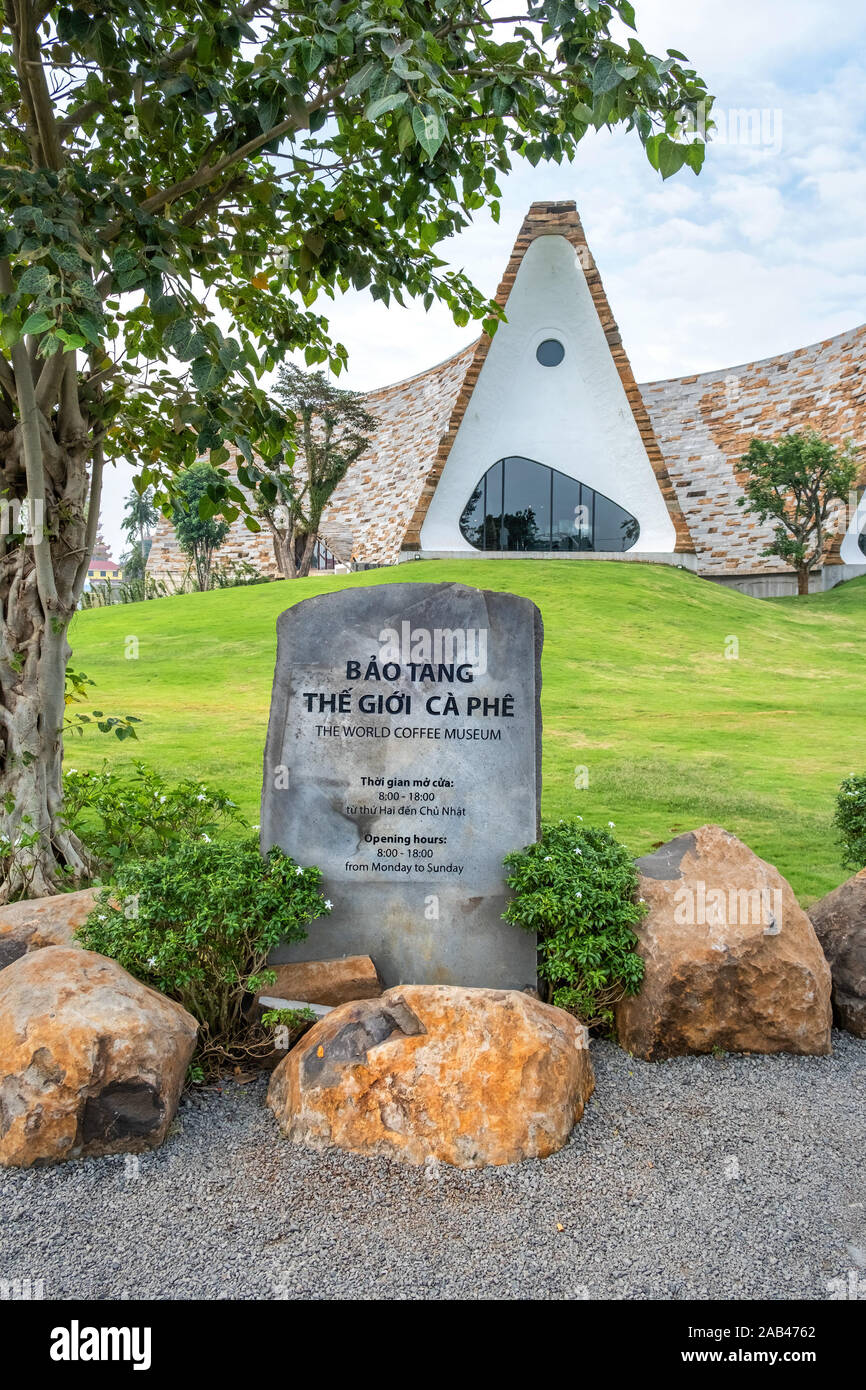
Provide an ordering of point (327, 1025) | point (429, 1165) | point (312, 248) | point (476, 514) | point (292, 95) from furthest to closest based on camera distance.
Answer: point (476, 514), point (312, 248), point (327, 1025), point (292, 95), point (429, 1165)

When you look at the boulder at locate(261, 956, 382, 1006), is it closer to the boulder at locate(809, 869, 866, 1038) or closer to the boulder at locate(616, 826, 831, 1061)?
the boulder at locate(616, 826, 831, 1061)

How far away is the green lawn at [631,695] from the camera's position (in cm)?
880

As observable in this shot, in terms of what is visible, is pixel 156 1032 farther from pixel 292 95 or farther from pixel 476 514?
pixel 476 514

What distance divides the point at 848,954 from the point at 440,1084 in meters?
2.38

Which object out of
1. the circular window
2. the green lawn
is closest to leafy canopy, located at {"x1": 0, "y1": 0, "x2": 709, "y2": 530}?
the green lawn

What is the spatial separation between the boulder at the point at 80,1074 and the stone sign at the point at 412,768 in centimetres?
137

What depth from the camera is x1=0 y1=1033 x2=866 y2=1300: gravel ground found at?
9.31 feet

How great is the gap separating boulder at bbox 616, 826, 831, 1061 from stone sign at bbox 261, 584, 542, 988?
0.82 metres

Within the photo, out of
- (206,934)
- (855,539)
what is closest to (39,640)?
(206,934)

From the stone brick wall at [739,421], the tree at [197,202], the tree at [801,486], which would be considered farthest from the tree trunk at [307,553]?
the tree at [197,202]

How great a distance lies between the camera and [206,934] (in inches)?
166

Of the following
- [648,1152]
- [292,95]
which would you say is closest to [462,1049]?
[648,1152]

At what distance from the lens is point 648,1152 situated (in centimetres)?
357

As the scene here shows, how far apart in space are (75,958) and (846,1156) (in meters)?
3.20
